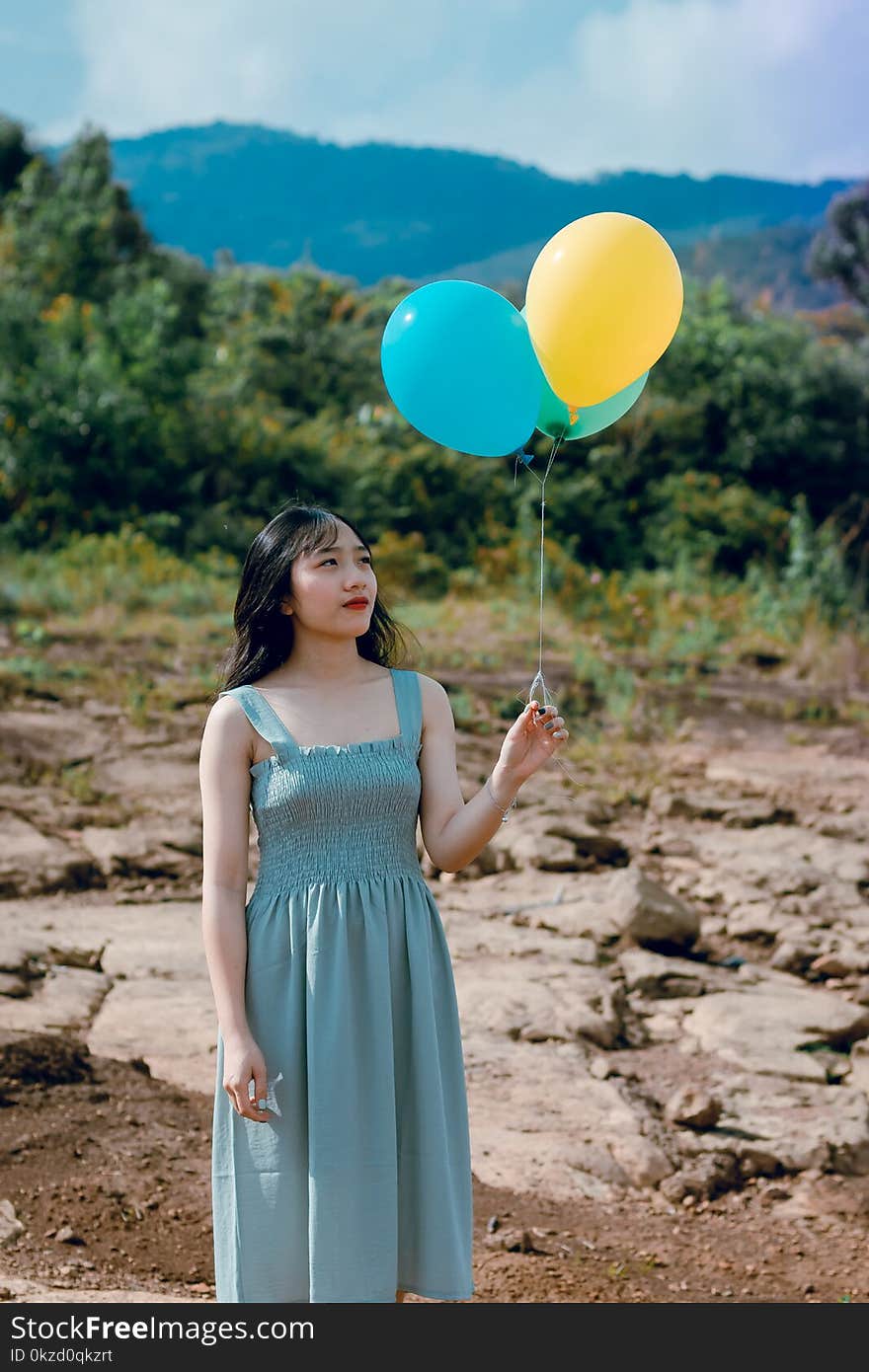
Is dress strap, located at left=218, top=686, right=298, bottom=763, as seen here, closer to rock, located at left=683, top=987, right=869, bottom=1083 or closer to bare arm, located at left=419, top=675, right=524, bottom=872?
bare arm, located at left=419, top=675, right=524, bottom=872

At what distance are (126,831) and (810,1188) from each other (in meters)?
3.66

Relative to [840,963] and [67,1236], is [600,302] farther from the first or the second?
[840,963]

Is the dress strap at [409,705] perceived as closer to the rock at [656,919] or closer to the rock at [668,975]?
the rock at [668,975]

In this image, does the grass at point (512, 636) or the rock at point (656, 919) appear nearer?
the rock at point (656, 919)

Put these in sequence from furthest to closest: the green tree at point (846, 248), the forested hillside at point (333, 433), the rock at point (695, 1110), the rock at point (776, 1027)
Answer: the green tree at point (846, 248), the forested hillside at point (333, 433), the rock at point (776, 1027), the rock at point (695, 1110)

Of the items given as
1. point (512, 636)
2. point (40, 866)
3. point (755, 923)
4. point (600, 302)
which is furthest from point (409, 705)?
point (512, 636)

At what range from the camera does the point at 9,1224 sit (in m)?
3.30

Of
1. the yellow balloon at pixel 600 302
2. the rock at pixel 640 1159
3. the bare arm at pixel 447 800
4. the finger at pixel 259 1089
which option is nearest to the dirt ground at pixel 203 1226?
the rock at pixel 640 1159

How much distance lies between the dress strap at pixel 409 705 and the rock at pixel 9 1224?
5.62 feet

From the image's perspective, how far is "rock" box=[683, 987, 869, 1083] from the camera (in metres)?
4.53

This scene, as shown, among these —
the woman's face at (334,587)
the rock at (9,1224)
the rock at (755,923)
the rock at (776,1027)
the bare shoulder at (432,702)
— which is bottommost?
the rock at (9,1224)

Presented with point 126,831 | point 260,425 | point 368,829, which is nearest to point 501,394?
point 368,829

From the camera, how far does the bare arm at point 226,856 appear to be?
7.18 ft

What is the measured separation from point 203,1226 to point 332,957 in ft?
5.23
